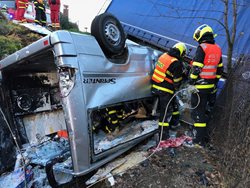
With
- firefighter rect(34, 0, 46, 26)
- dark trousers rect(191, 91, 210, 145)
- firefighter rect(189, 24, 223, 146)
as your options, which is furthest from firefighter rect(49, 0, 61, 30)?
dark trousers rect(191, 91, 210, 145)

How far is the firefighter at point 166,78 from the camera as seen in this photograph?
3816 millimetres

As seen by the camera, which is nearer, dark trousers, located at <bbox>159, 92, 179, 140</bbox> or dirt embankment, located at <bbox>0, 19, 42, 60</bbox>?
dark trousers, located at <bbox>159, 92, 179, 140</bbox>

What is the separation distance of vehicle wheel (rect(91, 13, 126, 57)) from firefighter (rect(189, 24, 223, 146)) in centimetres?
119

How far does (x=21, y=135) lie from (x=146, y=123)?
1.88 metres

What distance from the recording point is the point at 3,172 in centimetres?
322

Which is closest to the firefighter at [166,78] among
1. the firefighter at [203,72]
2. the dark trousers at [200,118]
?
the firefighter at [203,72]

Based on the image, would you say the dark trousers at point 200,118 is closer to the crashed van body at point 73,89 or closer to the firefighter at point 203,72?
the firefighter at point 203,72

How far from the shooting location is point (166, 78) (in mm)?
3941

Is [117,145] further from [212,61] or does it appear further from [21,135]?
[212,61]

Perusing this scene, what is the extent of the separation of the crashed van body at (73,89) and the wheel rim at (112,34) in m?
0.22

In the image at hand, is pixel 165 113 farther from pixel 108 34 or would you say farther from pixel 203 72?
pixel 108 34

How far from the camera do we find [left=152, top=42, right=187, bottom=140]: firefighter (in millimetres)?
3816

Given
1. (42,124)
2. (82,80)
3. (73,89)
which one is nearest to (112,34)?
(82,80)

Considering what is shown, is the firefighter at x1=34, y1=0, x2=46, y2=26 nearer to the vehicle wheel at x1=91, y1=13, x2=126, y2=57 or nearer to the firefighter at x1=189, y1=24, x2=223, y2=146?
the vehicle wheel at x1=91, y1=13, x2=126, y2=57
